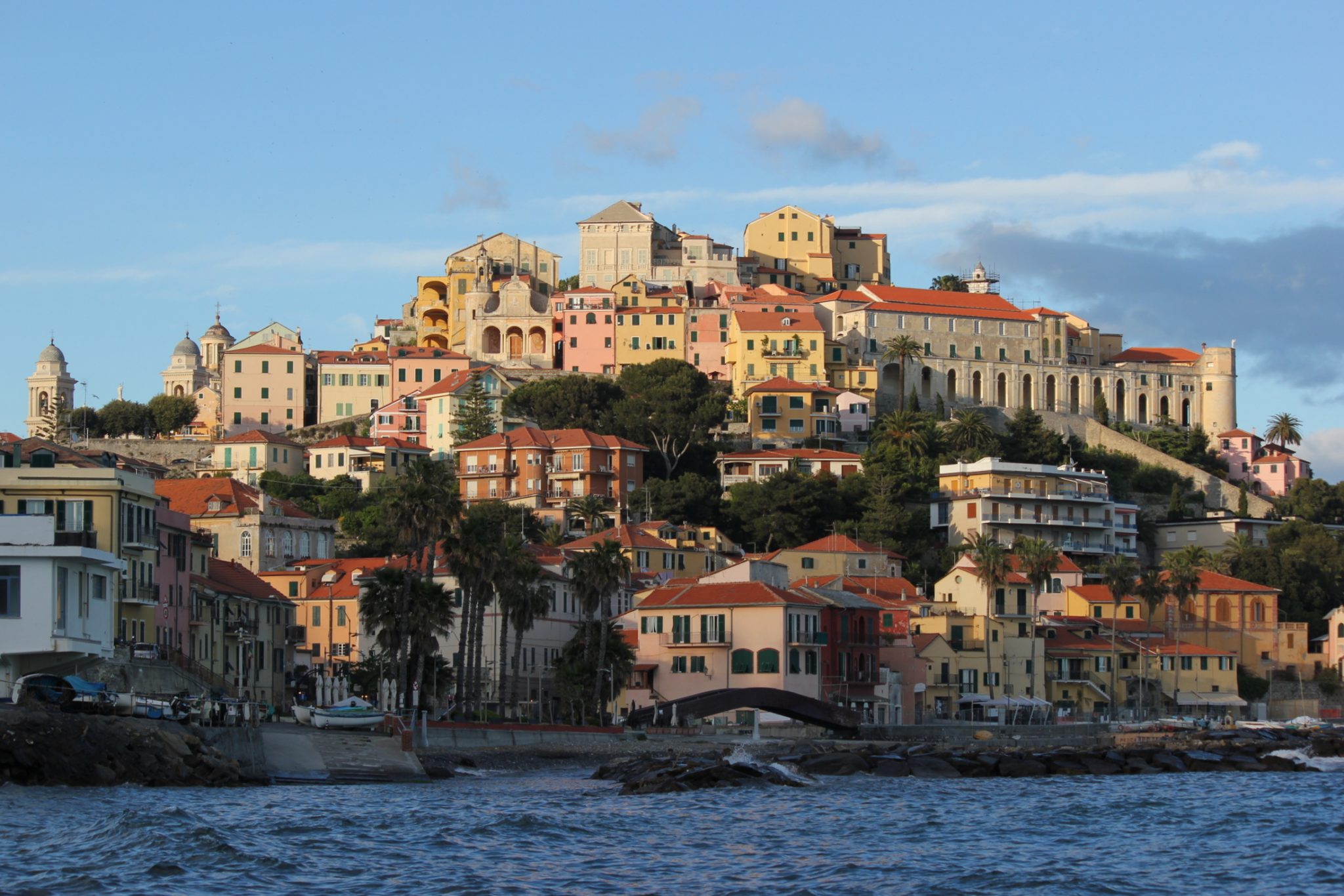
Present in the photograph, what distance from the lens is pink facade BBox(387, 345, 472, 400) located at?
506 feet

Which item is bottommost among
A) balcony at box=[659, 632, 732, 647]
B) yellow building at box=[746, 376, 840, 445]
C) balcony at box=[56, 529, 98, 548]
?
balcony at box=[659, 632, 732, 647]

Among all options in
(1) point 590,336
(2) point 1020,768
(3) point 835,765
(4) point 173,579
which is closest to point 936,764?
(2) point 1020,768

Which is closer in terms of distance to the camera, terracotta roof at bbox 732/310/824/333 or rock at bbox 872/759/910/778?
rock at bbox 872/759/910/778

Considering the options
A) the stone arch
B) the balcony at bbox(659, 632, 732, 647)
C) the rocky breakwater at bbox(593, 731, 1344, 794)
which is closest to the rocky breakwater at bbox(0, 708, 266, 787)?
the rocky breakwater at bbox(593, 731, 1344, 794)

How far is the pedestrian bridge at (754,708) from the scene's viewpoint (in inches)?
2908

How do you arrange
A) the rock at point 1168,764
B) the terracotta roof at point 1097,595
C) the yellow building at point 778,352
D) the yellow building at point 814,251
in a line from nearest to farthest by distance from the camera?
the rock at point 1168,764
the terracotta roof at point 1097,595
the yellow building at point 778,352
the yellow building at point 814,251

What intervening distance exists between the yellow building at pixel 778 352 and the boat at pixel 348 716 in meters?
86.3

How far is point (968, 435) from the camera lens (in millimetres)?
141500

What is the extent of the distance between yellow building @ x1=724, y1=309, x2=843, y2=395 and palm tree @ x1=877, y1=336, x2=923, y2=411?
481cm

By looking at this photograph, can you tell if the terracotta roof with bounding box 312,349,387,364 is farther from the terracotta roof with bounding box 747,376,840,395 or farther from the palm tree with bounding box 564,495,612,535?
the palm tree with bounding box 564,495,612,535

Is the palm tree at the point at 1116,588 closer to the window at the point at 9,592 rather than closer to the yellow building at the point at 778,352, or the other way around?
the yellow building at the point at 778,352

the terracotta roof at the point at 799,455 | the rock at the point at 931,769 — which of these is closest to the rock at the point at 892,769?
the rock at the point at 931,769

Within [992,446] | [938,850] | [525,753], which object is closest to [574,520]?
[992,446]

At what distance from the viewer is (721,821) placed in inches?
2009
